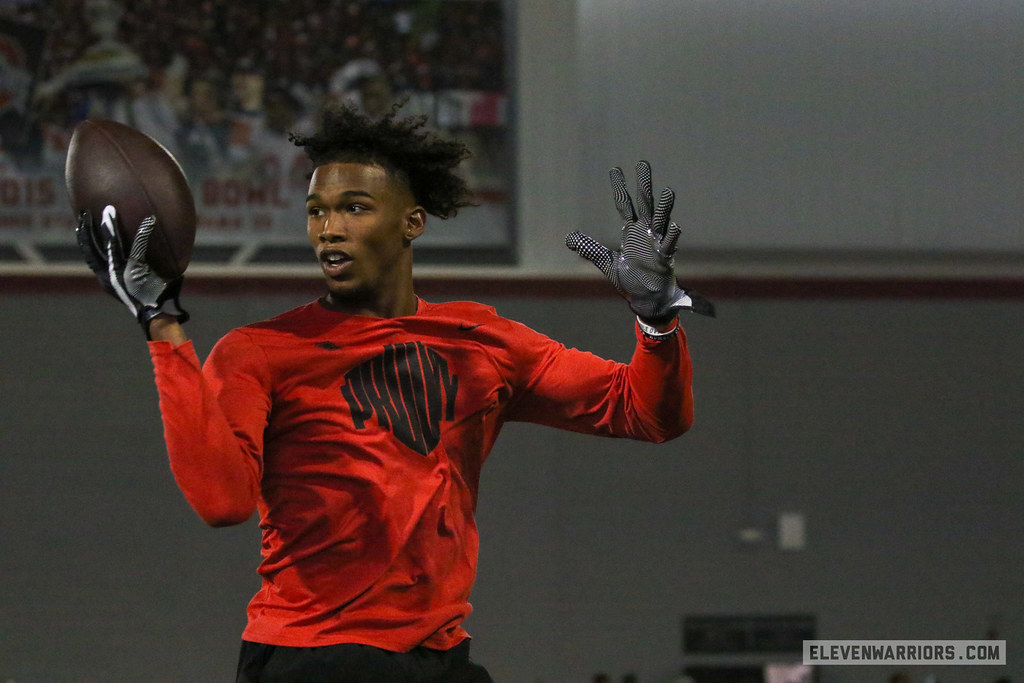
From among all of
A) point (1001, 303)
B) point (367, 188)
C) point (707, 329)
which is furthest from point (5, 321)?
point (1001, 303)

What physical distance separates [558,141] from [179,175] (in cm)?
595

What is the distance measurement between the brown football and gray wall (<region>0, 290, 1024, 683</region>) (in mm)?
5588

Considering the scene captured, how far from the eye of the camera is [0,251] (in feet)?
24.9

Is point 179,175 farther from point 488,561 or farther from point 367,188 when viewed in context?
point 488,561

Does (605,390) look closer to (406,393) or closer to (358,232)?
(406,393)

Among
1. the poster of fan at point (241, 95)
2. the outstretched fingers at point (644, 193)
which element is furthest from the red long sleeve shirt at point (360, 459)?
the poster of fan at point (241, 95)

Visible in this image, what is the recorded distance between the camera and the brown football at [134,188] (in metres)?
2.02

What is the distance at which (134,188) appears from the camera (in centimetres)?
208

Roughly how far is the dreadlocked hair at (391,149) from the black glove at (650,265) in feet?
1.52

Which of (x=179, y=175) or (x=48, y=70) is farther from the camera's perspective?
(x=48, y=70)

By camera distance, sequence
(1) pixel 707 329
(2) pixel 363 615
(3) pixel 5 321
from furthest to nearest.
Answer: (1) pixel 707 329, (3) pixel 5 321, (2) pixel 363 615

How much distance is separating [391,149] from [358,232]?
0.22 meters

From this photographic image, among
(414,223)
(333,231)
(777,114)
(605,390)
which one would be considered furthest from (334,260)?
Result: (777,114)

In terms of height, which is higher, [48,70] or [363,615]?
[48,70]
